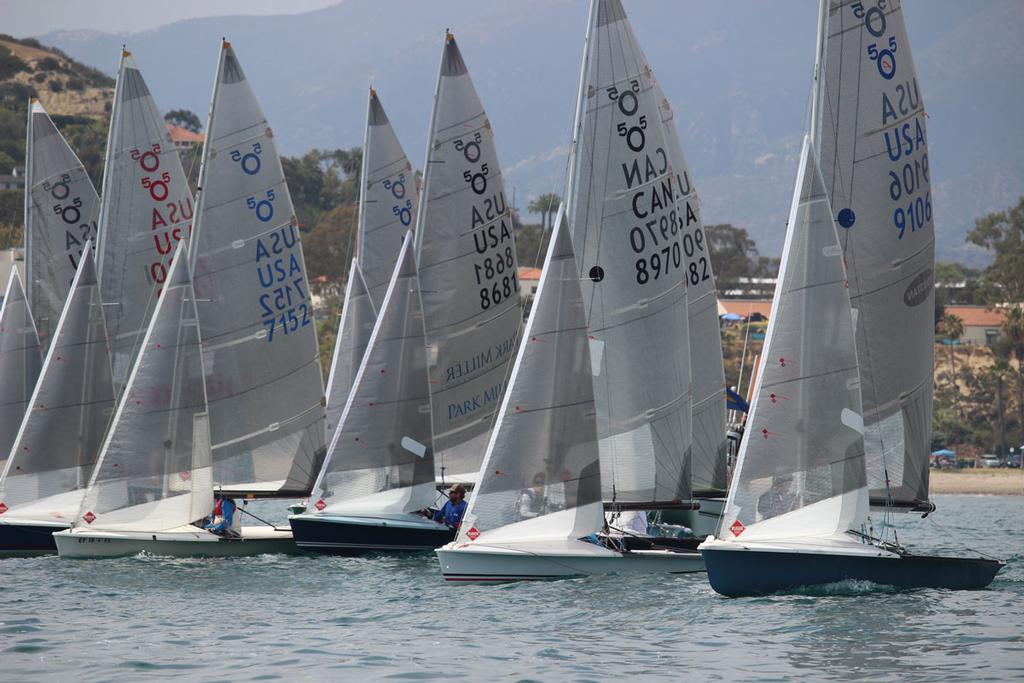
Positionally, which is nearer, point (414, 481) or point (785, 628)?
point (785, 628)

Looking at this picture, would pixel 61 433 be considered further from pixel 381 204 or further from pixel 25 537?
pixel 381 204

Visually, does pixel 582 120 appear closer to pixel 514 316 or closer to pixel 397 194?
pixel 514 316

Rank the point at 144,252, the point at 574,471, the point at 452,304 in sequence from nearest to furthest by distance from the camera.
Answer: the point at 574,471, the point at 452,304, the point at 144,252

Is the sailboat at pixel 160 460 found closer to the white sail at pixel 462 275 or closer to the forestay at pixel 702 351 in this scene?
the white sail at pixel 462 275

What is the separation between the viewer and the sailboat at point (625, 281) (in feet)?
83.4

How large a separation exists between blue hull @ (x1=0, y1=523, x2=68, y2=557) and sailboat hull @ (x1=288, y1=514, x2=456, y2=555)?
14.6 feet

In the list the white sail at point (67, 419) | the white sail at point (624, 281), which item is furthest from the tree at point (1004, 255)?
the white sail at point (67, 419)

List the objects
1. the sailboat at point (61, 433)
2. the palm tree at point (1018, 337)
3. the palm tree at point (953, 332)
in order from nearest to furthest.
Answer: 1. the sailboat at point (61, 433)
2. the palm tree at point (1018, 337)
3. the palm tree at point (953, 332)

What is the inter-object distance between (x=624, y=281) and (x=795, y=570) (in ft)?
21.5

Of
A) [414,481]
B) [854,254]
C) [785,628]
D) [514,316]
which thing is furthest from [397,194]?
[785,628]

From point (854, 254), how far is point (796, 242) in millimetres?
3411

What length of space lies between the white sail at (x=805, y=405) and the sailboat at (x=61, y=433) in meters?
12.7

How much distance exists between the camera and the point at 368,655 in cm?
1766

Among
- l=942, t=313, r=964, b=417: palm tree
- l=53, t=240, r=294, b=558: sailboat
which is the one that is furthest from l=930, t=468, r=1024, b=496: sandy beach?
l=53, t=240, r=294, b=558: sailboat
